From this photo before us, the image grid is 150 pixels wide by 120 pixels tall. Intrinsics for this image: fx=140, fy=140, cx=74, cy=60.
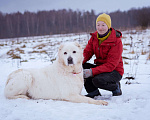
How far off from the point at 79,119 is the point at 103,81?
1190 mm

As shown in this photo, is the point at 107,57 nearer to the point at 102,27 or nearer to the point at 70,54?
the point at 102,27

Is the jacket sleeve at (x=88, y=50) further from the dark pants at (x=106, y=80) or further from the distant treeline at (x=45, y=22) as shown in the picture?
the distant treeline at (x=45, y=22)

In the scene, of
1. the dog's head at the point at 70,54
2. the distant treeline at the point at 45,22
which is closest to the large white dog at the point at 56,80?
the dog's head at the point at 70,54

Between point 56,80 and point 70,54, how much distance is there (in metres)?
0.62

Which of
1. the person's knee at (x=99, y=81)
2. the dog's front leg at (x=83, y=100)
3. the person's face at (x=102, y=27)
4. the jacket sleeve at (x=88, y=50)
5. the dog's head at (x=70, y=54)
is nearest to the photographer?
the dog's front leg at (x=83, y=100)

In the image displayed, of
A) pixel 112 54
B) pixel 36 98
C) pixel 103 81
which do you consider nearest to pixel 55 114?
pixel 36 98

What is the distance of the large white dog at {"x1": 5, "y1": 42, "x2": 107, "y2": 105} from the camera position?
2770 mm

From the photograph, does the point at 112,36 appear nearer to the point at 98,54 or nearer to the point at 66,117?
the point at 98,54

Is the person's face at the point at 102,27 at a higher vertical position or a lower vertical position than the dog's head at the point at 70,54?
higher

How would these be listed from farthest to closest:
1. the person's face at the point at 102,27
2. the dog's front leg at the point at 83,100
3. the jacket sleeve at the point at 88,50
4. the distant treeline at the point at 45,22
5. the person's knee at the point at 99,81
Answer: the distant treeline at the point at 45,22 → the jacket sleeve at the point at 88,50 → the person's face at the point at 102,27 → the person's knee at the point at 99,81 → the dog's front leg at the point at 83,100

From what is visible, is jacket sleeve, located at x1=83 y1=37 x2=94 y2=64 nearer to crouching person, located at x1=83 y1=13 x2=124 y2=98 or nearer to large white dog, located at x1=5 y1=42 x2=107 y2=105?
crouching person, located at x1=83 y1=13 x2=124 y2=98

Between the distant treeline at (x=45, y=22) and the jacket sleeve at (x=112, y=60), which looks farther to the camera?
the distant treeline at (x=45, y=22)

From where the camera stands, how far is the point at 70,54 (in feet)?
8.99

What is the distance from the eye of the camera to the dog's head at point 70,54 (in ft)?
8.84
